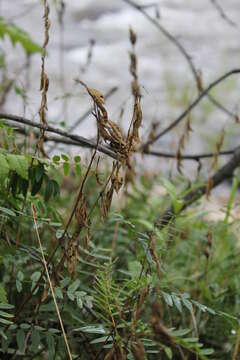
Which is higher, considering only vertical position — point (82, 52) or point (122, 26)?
point (122, 26)

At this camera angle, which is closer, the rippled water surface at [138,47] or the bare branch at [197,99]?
the bare branch at [197,99]

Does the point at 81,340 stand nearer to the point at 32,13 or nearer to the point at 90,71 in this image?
the point at 90,71

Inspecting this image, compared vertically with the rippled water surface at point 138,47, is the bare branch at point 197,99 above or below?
below

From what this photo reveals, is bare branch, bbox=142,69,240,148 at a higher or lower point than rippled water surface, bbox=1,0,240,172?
lower

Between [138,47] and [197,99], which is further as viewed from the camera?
[138,47]

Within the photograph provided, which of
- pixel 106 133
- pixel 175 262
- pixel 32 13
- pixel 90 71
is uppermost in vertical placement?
pixel 32 13

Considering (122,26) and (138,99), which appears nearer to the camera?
(138,99)

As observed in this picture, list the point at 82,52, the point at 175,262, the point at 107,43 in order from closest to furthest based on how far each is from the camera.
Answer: the point at 175,262 < the point at 82,52 < the point at 107,43

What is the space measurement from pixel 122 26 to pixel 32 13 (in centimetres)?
113

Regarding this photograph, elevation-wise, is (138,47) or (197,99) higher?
(138,47)

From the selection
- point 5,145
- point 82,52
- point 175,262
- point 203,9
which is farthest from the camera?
point 203,9

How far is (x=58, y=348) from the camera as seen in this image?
34.1 inches

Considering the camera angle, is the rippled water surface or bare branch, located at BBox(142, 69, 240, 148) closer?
bare branch, located at BBox(142, 69, 240, 148)

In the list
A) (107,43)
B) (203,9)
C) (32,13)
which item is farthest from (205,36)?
(32,13)
